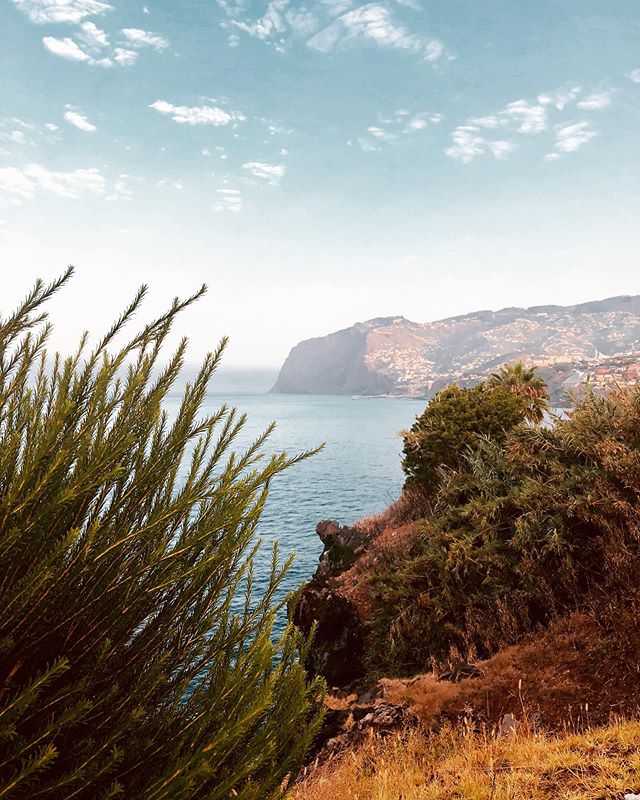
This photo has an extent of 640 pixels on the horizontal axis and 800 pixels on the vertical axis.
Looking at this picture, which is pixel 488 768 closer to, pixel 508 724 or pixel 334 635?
pixel 508 724

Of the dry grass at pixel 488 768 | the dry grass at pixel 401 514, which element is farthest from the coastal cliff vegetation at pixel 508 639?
the dry grass at pixel 401 514

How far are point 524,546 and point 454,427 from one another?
29.3 feet

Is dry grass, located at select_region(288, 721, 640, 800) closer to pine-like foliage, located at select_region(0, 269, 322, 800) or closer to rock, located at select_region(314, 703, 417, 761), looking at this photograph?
rock, located at select_region(314, 703, 417, 761)

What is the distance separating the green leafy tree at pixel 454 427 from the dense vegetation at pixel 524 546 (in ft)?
18.6

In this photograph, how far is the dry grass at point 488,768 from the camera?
489 cm

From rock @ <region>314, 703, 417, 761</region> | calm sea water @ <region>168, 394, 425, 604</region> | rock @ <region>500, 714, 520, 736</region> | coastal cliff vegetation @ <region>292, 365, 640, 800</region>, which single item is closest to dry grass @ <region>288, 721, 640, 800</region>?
coastal cliff vegetation @ <region>292, 365, 640, 800</region>

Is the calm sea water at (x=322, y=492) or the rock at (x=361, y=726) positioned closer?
the rock at (x=361, y=726)

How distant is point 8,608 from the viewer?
2029 millimetres

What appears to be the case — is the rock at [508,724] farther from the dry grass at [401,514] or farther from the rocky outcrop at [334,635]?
the dry grass at [401,514]

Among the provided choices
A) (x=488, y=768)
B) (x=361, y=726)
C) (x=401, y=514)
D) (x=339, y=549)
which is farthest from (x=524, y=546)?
(x=401, y=514)

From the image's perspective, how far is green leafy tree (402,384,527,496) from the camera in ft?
61.8

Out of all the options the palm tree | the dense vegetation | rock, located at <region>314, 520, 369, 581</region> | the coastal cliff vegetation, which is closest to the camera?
the coastal cliff vegetation

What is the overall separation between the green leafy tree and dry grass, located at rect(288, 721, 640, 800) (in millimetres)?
12495

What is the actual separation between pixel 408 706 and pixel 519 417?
547 inches
